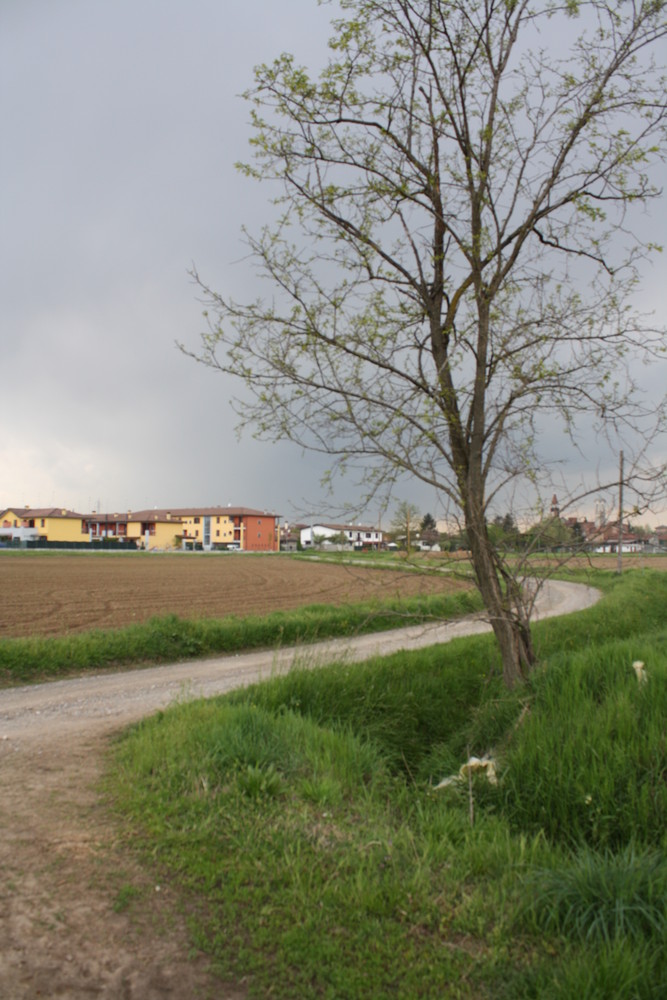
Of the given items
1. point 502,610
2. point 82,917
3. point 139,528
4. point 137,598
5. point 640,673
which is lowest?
point 137,598

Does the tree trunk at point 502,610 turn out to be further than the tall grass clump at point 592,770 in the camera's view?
Yes

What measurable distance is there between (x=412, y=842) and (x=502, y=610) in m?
4.19

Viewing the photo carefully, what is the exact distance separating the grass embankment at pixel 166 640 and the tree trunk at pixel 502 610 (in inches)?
47.0

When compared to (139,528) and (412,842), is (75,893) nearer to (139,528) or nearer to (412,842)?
(412,842)

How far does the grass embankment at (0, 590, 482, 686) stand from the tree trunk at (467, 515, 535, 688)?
1.19m

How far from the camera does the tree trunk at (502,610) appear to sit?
7.93 m

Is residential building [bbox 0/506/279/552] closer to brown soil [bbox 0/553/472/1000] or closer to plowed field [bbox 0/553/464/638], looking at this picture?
plowed field [bbox 0/553/464/638]

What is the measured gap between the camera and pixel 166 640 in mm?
13852

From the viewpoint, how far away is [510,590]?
26.2 ft

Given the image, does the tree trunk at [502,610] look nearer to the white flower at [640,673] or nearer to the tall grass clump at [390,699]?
the tall grass clump at [390,699]

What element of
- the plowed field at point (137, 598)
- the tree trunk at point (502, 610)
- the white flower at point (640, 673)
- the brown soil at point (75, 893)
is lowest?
the plowed field at point (137, 598)

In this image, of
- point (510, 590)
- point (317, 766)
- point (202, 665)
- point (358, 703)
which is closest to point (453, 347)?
point (510, 590)

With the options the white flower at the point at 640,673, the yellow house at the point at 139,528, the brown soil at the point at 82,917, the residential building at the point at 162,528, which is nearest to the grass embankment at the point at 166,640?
the white flower at the point at 640,673

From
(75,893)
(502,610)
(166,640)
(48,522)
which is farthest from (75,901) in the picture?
(48,522)
